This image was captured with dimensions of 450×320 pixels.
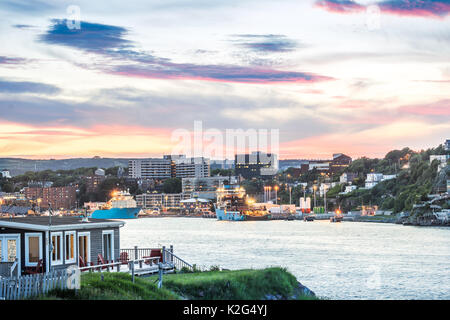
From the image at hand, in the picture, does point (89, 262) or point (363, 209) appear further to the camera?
point (363, 209)

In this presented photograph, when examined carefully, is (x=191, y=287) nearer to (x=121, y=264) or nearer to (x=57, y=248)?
(x=121, y=264)

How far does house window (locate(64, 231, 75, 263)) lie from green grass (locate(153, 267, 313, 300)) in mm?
3660

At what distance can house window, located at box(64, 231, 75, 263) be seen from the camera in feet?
95.7

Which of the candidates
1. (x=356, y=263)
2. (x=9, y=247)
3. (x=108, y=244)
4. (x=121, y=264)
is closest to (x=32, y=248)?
(x=9, y=247)

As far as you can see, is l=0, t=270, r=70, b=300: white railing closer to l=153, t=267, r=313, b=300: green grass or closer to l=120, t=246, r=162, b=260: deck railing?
l=153, t=267, r=313, b=300: green grass

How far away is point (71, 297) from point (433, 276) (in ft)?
115

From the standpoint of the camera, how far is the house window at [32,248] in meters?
27.8

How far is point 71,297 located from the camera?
20250 millimetres

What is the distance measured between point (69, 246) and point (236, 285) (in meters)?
7.47

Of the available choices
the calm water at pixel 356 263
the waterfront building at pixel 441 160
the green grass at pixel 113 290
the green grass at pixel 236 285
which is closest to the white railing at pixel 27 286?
the green grass at pixel 113 290

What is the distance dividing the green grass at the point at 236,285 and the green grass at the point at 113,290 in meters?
1.27
